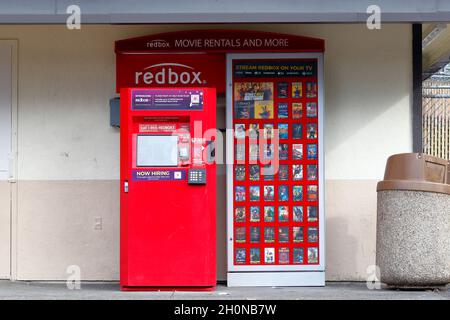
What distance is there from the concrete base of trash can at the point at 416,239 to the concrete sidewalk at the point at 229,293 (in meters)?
0.17

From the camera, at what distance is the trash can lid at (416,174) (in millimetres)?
9156

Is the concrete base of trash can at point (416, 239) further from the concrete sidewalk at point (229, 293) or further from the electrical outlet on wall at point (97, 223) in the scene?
the electrical outlet on wall at point (97, 223)

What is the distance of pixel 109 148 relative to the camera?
10438 mm

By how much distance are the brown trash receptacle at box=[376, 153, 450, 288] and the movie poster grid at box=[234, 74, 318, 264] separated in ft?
3.09

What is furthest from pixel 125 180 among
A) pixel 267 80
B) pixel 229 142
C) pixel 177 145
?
pixel 267 80

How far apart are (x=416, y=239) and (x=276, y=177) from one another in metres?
1.69

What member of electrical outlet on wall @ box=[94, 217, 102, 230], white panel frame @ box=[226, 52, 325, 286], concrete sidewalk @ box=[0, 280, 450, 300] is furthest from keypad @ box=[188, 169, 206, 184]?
electrical outlet on wall @ box=[94, 217, 102, 230]

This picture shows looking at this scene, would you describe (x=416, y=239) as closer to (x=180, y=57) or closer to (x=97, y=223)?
(x=180, y=57)

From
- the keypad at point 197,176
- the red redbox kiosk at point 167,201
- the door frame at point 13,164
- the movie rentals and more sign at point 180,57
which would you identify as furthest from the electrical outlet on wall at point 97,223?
the keypad at point 197,176

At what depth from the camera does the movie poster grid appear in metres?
9.89

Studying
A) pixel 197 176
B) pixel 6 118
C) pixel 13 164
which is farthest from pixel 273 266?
pixel 6 118

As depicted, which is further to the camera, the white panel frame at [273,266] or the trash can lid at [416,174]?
the white panel frame at [273,266]

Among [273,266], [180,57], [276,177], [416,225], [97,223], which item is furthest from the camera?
[97,223]

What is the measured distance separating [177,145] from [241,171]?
103 centimetres
